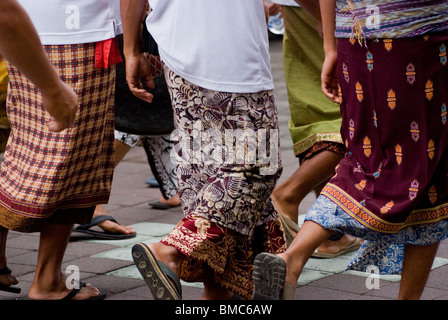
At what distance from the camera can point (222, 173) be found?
347cm

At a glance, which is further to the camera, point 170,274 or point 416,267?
point 416,267

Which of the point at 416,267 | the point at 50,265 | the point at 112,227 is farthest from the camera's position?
the point at 112,227

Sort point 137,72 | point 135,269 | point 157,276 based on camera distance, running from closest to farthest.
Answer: point 157,276 → point 137,72 → point 135,269

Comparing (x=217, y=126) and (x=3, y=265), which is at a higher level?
(x=217, y=126)

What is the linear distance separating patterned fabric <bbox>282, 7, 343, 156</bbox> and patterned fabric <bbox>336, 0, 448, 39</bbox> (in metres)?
1.30

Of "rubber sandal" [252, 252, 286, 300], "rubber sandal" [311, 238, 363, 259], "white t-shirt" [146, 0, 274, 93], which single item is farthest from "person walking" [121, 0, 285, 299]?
"rubber sandal" [311, 238, 363, 259]

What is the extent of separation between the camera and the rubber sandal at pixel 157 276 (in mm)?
3168

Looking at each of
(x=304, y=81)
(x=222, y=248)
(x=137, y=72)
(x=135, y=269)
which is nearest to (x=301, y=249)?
(x=222, y=248)

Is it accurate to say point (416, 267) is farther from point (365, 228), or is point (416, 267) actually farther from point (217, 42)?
point (217, 42)

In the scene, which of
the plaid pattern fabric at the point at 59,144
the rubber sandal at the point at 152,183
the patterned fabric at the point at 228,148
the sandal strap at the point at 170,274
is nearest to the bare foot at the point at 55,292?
the plaid pattern fabric at the point at 59,144

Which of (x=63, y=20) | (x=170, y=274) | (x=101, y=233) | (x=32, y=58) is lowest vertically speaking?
(x=101, y=233)

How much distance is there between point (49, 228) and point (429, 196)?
165 centimetres

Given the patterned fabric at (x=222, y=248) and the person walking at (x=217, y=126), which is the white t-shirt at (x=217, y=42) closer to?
the person walking at (x=217, y=126)

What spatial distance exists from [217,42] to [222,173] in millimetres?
498
